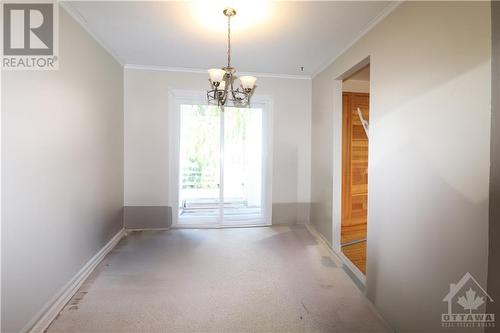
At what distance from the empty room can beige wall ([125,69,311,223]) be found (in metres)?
0.02

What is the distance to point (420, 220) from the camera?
1678mm

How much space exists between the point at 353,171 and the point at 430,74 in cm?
275

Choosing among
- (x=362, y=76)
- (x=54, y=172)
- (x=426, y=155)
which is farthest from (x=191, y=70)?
(x=426, y=155)

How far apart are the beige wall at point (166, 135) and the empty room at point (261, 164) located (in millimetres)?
23

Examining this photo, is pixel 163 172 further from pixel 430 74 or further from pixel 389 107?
pixel 430 74

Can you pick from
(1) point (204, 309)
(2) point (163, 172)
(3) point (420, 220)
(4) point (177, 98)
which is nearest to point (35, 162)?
(1) point (204, 309)

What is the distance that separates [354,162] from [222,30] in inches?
115

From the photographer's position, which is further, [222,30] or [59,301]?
[222,30]

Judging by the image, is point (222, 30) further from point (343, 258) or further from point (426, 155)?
point (343, 258)

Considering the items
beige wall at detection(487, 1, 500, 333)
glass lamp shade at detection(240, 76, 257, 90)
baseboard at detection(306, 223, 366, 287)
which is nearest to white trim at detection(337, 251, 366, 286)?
baseboard at detection(306, 223, 366, 287)

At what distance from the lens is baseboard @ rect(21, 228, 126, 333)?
1733 millimetres
